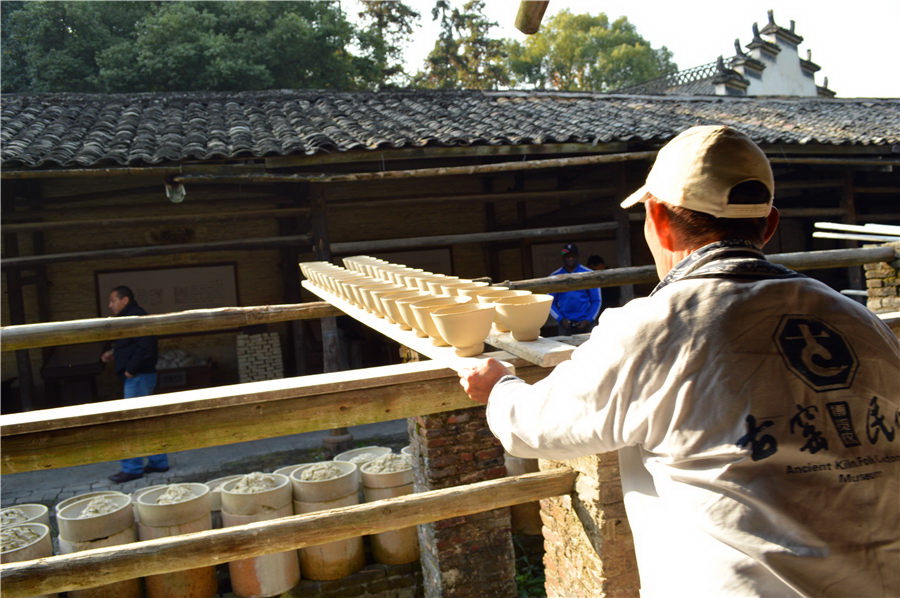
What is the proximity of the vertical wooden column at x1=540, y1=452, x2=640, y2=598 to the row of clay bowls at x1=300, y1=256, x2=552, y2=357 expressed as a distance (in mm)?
573

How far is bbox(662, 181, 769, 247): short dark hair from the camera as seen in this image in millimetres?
1331

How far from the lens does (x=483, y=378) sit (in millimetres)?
1642

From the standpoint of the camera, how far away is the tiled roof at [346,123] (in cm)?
720

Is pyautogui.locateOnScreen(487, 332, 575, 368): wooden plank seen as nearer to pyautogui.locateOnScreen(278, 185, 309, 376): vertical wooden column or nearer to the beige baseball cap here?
the beige baseball cap

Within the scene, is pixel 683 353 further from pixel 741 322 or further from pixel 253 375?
pixel 253 375

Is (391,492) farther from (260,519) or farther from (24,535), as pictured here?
(24,535)

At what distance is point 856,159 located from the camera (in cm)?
926

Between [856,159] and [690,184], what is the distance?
9.37 metres

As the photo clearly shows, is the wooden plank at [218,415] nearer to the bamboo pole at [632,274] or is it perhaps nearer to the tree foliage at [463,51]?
the bamboo pole at [632,274]

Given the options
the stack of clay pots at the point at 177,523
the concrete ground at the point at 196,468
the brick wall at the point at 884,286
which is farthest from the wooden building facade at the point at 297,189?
the stack of clay pots at the point at 177,523

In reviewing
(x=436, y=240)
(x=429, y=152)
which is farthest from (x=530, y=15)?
(x=436, y=240)

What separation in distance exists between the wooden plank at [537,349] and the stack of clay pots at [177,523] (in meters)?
3.25

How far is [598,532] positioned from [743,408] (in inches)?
49.5

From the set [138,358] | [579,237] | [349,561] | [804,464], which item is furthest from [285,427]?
[579,237]
